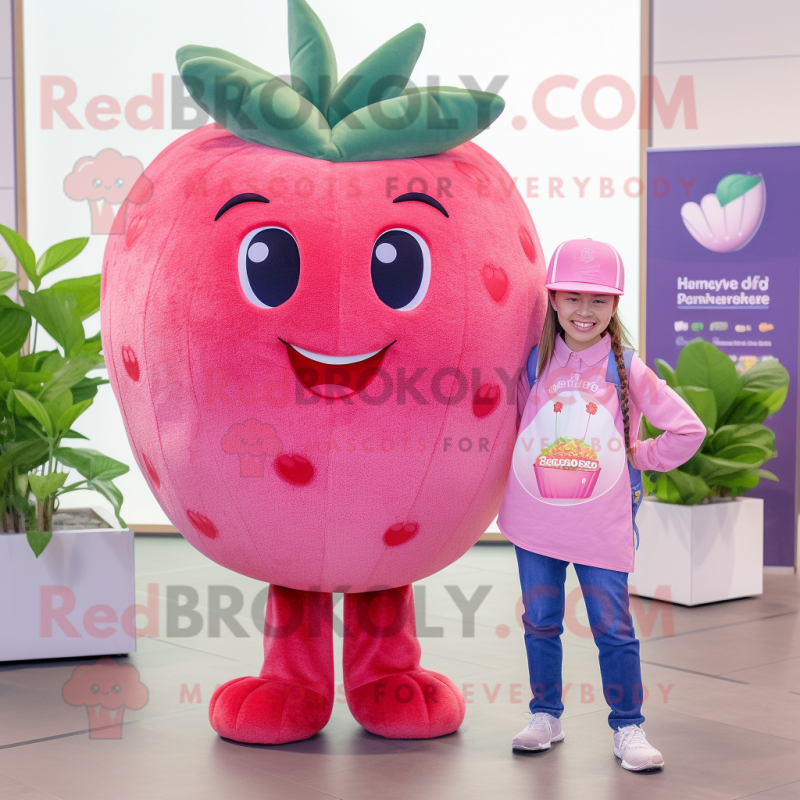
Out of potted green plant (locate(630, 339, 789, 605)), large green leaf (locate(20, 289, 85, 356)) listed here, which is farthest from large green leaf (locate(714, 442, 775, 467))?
large green leaf (locate(20, 289, 85, 356))

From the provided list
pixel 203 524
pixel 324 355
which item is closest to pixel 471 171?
pixel 324 355

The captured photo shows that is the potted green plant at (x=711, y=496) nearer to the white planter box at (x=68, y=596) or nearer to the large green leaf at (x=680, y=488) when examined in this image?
the large green leaf at (x=680, y=488)

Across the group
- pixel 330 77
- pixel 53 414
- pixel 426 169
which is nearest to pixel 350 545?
pixel 426 169

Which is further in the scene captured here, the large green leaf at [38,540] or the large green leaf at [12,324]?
the large green leaf at [12,324]

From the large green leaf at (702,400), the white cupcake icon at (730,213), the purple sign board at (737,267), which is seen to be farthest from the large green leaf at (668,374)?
the white cupcake icon at (730,213)

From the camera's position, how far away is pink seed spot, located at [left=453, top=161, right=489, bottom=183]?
218 cm

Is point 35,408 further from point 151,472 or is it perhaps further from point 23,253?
point 151,472

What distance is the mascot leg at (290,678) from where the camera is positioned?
2.38 m

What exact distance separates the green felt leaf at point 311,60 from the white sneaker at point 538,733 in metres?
1.42

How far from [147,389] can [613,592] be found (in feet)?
3.46

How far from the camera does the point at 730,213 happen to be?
4.55m

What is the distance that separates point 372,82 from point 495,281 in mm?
495

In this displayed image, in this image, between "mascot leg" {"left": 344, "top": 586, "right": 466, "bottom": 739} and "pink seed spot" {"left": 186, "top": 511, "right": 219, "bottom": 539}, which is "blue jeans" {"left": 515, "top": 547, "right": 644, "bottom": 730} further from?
"pink seed spot" {"left": 186, "top": 511, "right": 219, "bottom": 539}

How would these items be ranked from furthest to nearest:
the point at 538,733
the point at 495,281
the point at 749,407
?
the point at 749,407, the point at 538,733, the point at 495,281
